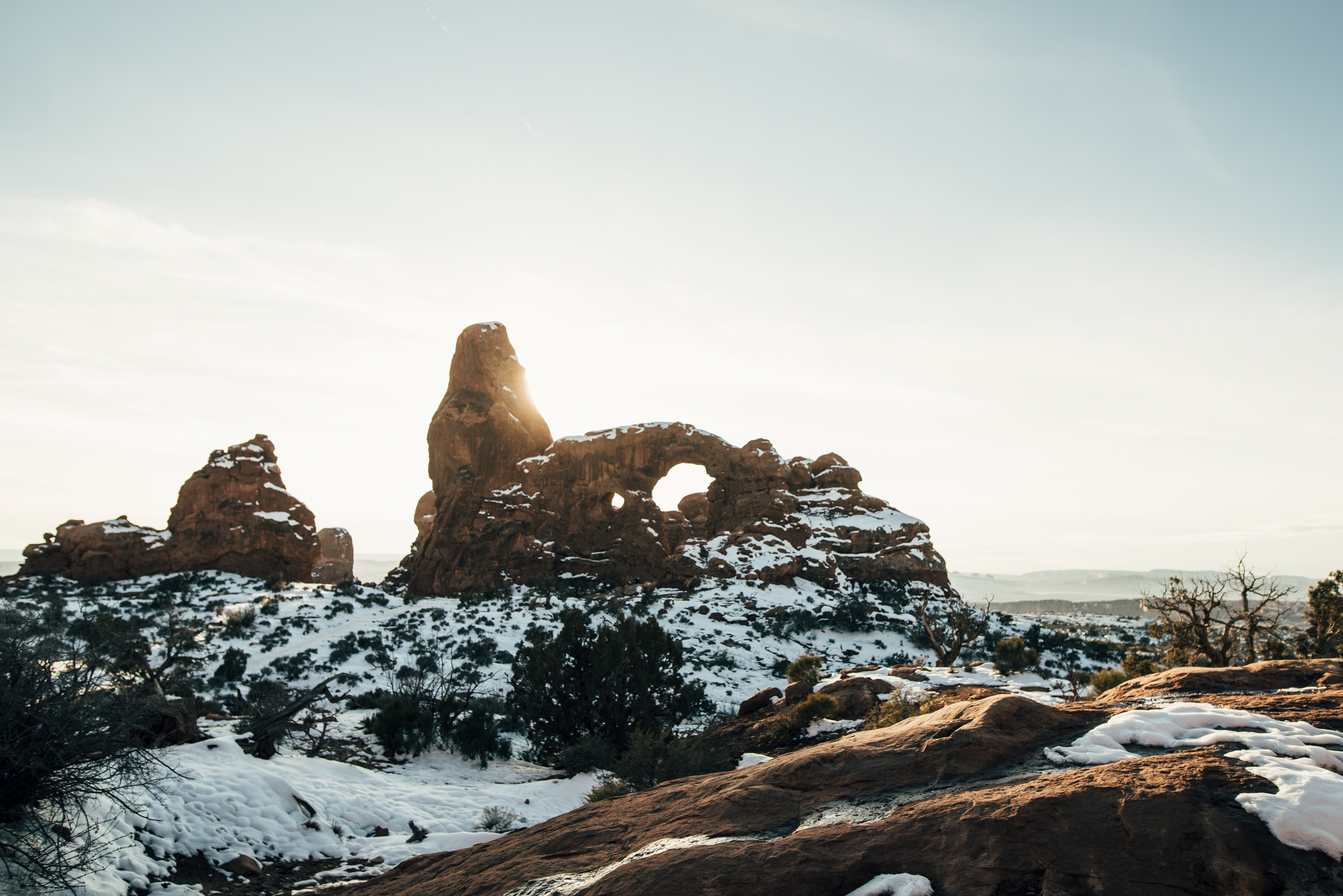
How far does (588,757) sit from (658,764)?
150 inches

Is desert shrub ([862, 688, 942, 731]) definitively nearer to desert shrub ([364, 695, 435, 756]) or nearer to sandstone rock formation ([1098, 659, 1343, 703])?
sandstone rock formation ([1098, 659, 1343, 703])

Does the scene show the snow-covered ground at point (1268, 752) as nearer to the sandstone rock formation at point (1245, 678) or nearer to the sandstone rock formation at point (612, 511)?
the sandstone rock formation at point (1245, 678)

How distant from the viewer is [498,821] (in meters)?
9.73

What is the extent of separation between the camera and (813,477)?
51312 millimetres

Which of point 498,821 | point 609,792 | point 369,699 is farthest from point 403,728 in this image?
point 609,792

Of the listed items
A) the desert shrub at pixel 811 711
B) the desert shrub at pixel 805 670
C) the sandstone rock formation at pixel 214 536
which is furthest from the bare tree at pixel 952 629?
the sandstone rock formation at pixel 214 536

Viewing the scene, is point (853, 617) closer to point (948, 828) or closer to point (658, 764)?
point (658, 764)

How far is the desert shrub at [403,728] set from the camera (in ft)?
48.1

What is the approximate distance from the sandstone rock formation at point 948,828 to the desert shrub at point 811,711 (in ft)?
25.6

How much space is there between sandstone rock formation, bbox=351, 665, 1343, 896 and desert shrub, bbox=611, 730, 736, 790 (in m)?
4.61

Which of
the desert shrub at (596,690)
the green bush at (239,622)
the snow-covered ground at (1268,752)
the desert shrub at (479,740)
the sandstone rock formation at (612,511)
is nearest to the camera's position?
the snow-covered ground at (1268,752)

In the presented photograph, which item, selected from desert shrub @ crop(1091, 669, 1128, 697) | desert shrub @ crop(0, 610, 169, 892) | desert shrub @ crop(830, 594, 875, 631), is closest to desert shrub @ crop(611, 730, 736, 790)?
desert shrub @ crop(0, 610, 169, 892)

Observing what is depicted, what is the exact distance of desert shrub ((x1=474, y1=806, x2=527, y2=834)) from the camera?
9.66m

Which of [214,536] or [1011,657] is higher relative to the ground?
[214,536]
